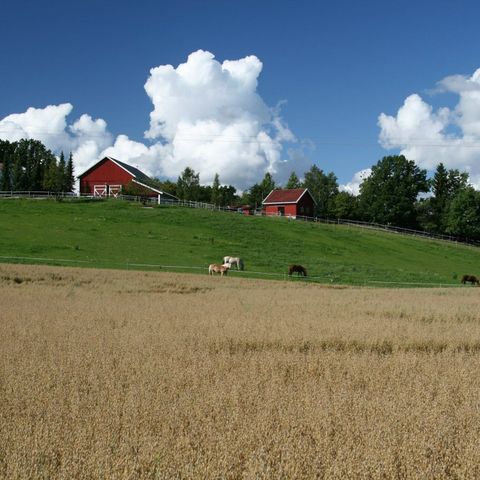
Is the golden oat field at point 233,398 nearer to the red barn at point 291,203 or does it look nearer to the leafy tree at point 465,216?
the red barn at point 291,203

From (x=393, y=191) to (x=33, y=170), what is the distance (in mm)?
77388

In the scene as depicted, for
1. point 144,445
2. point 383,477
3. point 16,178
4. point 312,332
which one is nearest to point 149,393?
point 144,445

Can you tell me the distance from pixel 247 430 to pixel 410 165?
11053cm

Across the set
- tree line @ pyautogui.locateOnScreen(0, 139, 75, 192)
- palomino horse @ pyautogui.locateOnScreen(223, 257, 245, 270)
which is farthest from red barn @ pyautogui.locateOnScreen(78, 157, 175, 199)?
palomino horse @ pyautogui.locateOnScreen(223, 257, 245, 270)

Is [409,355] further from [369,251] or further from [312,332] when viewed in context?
[369,251]

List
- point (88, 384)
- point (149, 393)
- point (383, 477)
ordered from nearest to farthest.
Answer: point (383, 477) → point (149, 393) → point (88, 384)

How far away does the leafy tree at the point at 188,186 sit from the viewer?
10669 centimetres

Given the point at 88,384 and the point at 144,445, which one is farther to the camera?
the point at 88,384

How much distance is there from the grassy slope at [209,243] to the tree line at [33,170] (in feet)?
116

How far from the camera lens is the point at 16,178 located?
113 metres

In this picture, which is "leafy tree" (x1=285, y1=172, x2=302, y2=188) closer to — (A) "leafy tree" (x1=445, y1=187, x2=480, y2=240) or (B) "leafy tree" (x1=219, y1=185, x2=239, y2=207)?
(B) "leafy tree" (x1=219, y1=185, x2=239, y2=207)

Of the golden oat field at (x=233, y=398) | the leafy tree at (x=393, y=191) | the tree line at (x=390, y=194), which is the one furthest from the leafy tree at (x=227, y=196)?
the golden oat field at (x=233, y=398)

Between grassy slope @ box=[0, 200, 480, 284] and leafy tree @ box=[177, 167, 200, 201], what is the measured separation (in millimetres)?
33175

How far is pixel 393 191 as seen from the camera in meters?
107
